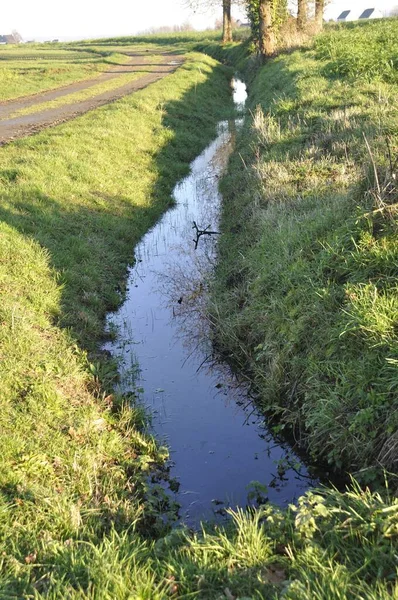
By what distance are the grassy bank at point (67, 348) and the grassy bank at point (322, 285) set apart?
1.52 m

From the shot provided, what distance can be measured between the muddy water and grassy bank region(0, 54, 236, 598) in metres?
0.29

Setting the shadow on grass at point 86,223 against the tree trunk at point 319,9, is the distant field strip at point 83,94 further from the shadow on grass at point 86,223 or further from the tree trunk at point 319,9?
the tree trunk at point 319,9

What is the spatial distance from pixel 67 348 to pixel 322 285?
293cm

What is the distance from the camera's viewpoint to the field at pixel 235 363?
3.16 metres

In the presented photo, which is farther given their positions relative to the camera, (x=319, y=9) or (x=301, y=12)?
(x=319, y=9)

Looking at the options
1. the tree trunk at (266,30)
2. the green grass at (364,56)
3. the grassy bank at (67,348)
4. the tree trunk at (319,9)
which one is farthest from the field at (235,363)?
the tree trunk at (319,9)

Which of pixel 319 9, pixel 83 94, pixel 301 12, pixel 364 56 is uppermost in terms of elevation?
pixel 319 9

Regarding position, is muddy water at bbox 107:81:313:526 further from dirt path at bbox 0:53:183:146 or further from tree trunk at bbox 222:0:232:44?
tree trunk at bbox 222:0:232:44

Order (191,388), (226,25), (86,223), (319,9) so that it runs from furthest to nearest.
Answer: (226,25)
(319,9)
(86,223)
(191,388)

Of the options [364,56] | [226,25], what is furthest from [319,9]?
[364,56]

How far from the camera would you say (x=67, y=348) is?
6.12m

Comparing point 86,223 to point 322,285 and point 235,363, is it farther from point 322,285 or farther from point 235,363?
point 322,285

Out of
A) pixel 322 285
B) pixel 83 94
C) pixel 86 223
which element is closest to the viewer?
pixel 322 285

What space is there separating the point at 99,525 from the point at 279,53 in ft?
79.3
